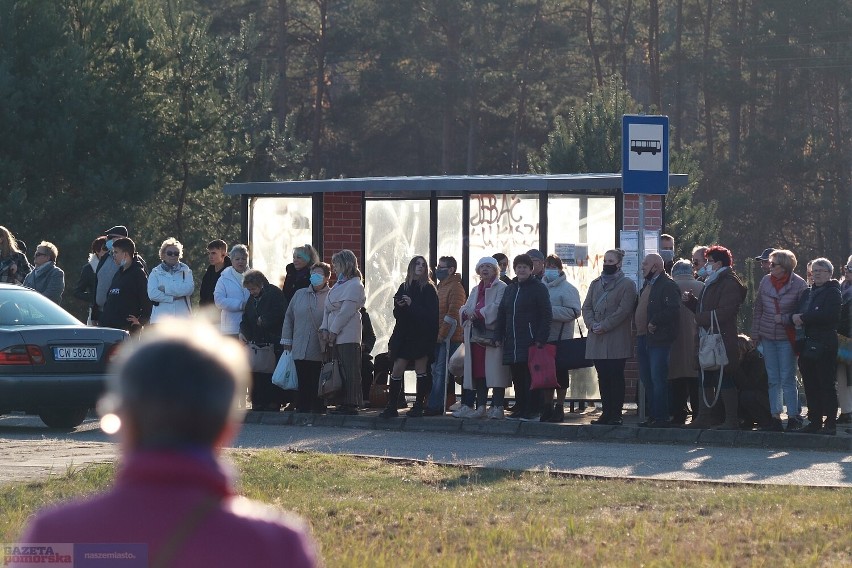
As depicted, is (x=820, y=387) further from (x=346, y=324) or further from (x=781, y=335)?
(x=346, y=324)

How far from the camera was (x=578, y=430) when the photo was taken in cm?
1492

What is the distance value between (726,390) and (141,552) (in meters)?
12.8

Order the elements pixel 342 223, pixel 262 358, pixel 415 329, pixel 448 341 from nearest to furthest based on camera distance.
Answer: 1. pixel 415 329
2. pixel 448 341
3. pixel 262 358
4. pixel 342 223

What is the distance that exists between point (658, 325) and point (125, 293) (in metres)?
6.01

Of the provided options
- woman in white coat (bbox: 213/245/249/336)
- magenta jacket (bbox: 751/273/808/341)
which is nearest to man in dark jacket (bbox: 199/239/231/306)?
woman in white coat (bbox: 213/245/249/336)

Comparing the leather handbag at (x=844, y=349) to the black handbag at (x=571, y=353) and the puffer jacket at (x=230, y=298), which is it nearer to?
the black handbag at (x=571, y=353)

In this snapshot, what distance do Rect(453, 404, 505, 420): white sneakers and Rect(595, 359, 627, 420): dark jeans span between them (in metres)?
1.15

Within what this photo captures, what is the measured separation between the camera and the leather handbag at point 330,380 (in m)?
16.2

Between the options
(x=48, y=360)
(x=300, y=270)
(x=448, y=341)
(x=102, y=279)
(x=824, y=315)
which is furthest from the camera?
(x=102, y=279)

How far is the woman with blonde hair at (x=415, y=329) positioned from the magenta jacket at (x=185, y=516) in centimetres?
1371

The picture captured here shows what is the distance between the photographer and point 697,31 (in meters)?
62.9

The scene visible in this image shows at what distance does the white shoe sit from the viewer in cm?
1609

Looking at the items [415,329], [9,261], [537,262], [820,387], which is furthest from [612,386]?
[9,261]

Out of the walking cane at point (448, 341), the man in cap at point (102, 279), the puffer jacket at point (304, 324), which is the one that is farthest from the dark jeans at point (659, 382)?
the man in cap at point (102, 279)
